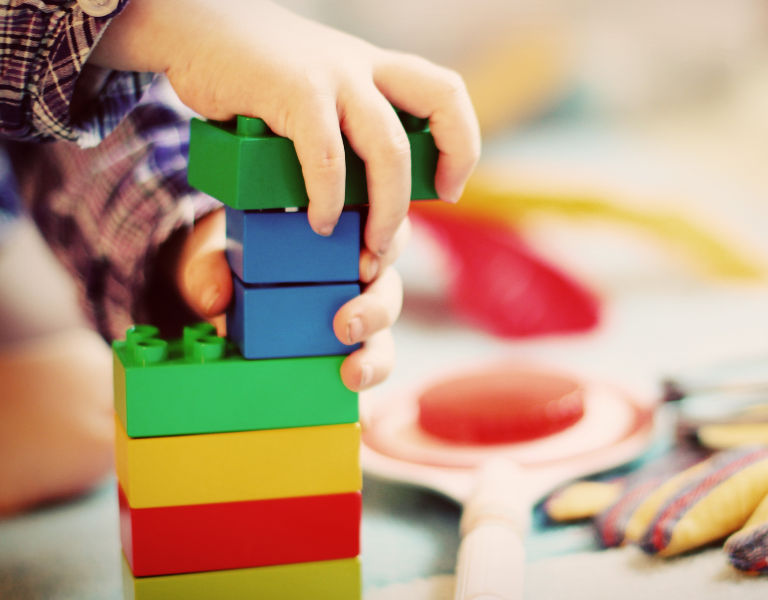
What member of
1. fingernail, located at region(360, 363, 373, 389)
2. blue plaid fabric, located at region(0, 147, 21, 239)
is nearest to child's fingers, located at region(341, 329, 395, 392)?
fingernail, located at region(360, 363, 373, 389)

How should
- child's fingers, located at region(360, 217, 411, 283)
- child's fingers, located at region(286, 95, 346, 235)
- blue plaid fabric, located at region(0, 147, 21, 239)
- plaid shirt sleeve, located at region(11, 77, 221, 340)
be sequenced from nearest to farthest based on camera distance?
child's fingers, located at region(286, 95, 346, 235) → child's fingers, located at region(360, 217, 411, 283) → plaid shirt sleeve, located at region(11, 77, 221, 340) → blue plaid fabric, located at region(0, 147, 21, 239)

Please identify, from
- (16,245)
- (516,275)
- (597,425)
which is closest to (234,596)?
(597,425)

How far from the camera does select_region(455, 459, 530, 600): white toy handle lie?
50 cm

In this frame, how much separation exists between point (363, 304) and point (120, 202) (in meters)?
0.37

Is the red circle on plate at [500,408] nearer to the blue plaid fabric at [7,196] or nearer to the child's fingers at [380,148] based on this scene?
the child's fingers at [380,148]

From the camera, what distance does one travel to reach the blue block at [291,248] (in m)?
0.47

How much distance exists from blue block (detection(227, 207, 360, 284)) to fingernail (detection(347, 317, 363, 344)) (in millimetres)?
29

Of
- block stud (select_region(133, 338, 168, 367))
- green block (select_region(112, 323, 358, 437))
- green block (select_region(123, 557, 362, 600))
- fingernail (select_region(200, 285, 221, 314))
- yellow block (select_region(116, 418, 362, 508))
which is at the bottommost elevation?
green block (select_region(123, 557, 362, 600))

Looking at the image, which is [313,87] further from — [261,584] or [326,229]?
[261,584]

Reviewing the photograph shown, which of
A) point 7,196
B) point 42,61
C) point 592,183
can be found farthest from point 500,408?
point 592,183

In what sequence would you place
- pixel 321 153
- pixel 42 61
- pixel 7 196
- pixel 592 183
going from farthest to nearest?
pixel 592 183 < pixel 7 196 < pixel 42 61 < pixel 321 153

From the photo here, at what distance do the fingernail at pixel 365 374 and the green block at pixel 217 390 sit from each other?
0.01 meters

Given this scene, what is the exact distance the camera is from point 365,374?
0.49 m

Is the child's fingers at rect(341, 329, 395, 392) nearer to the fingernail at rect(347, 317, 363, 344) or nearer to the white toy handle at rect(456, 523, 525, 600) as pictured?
the fingernail at rect(347, 317, 363, 344)
